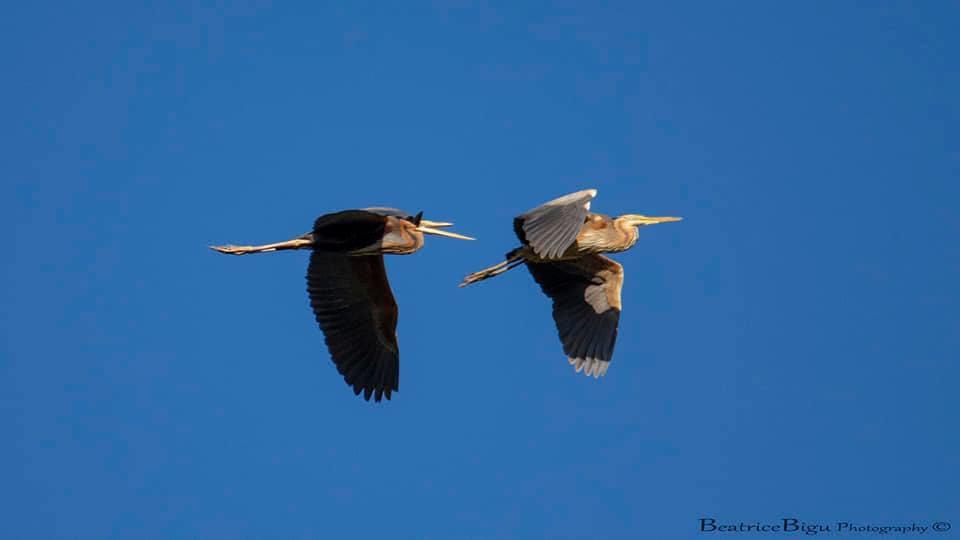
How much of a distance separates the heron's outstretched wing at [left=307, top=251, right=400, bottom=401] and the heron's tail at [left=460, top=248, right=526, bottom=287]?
2.59 ft

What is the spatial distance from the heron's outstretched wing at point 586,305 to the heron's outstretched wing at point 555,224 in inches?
52.8

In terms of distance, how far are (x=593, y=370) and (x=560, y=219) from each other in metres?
1.83

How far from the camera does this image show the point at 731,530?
38.8ft

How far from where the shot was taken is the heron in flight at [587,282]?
1235 centimetres

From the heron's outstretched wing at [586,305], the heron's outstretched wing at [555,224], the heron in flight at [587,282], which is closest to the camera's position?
the heron's outstretched wing at [555,224]

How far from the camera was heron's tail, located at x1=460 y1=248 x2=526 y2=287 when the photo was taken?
12406mm

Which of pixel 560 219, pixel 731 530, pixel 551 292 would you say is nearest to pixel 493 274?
pixel 551 292

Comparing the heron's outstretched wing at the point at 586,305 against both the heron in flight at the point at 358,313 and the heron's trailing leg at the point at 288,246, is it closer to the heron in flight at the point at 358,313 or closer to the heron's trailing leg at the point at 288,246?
the heron in flight at the point at 358,313

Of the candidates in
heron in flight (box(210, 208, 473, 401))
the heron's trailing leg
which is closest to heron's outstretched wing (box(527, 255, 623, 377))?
heron in flight (box(210, 208, 473, 401))

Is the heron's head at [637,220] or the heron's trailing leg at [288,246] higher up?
the heron's head at [637,220]

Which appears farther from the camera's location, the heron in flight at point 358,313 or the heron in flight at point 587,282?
the heron in flight at point 587,282

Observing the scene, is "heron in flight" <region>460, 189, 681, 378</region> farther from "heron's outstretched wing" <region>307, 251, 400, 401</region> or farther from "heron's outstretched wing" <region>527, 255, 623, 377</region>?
"heron's outstretched wing" <region>307, 251, 400, 401</region>

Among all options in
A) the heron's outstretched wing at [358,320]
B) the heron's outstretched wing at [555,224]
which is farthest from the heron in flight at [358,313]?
the heron's outstretched wing at [555,224]

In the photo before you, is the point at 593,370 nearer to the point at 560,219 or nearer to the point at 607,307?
the point at 607,307
